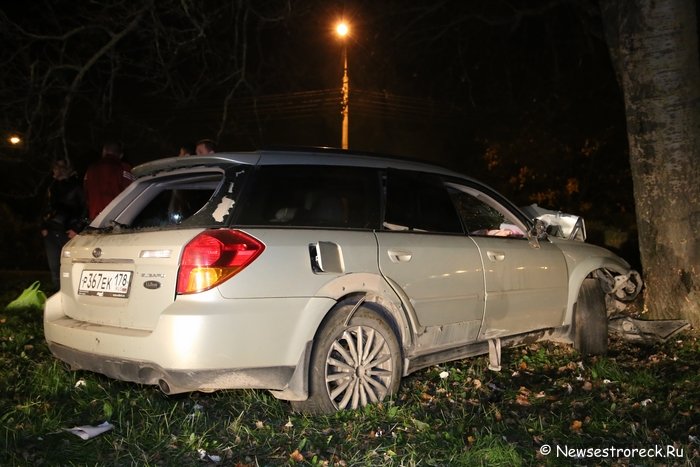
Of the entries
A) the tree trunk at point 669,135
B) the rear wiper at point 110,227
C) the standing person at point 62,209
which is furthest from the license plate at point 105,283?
the tree trunk at point 669,135

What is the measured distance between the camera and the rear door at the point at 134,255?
379 cm

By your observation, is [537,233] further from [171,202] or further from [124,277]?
[124,277]

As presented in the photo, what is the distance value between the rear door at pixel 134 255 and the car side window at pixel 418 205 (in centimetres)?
109

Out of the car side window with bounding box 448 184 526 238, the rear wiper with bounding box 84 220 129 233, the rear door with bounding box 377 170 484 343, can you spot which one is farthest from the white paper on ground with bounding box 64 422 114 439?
the car side window with bounding box 448 184 526 238

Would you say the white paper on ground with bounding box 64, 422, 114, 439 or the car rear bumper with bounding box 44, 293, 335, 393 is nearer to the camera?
the car rear bumper with bounding box 44, 293, 335, 393

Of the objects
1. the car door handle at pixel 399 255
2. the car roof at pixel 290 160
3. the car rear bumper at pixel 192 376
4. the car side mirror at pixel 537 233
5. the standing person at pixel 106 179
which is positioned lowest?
the car rear bumper at pixel 192 376

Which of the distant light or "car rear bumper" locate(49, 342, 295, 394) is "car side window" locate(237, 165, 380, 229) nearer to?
"car rear bumper" locate(49, 342, 295, 394)

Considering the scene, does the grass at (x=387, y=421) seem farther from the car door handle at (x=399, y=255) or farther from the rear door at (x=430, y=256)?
the car door handle at (x=399, y=255)

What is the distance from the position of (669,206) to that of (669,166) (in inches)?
14.4

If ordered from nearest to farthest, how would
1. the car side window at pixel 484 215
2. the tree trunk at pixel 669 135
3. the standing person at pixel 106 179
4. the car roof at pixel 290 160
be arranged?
the car roof at pixel 290 160 → the car side window at pixel 484 215 → the tree trunk at pixel 669 135 → the standing person at pixel 106 179

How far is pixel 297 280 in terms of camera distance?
3922 millimetres

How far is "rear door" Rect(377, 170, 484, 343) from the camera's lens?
4449 mm

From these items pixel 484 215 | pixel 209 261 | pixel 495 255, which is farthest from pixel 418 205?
pixel 209 261

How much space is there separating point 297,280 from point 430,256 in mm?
1045
